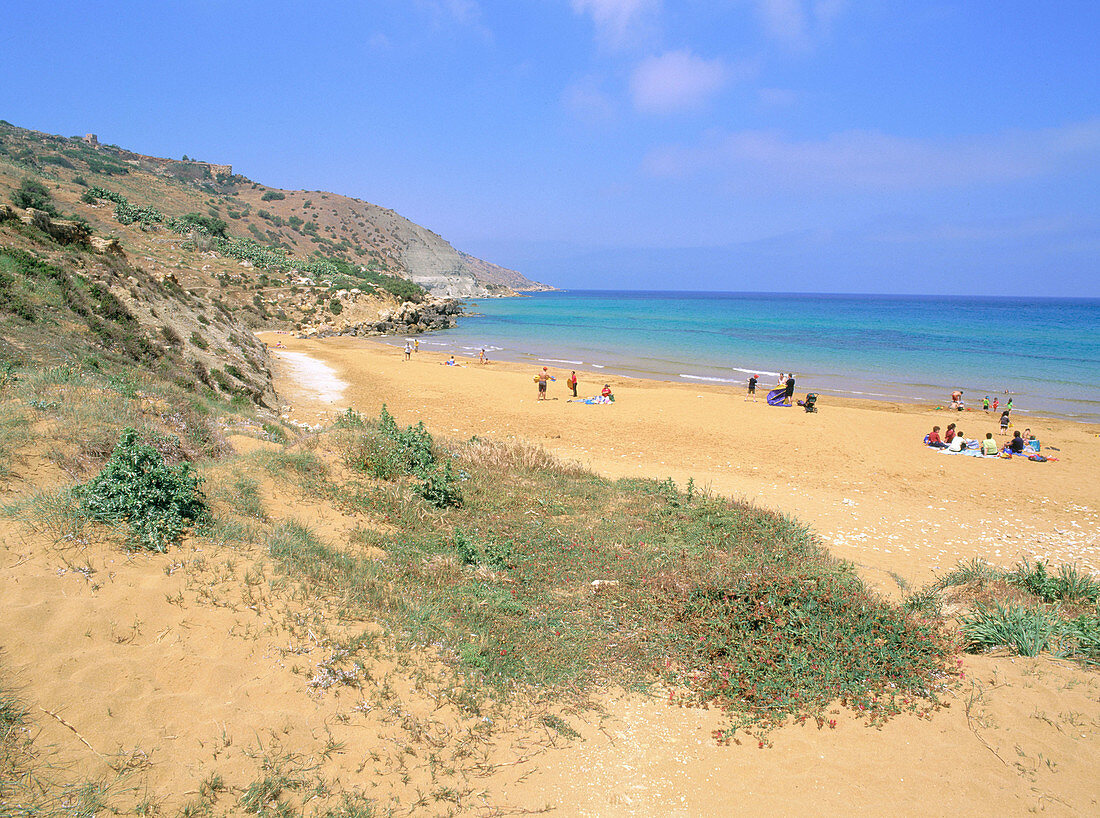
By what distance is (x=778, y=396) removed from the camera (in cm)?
2289

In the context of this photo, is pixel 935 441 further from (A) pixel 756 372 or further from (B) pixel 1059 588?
(A) pixel 756 372

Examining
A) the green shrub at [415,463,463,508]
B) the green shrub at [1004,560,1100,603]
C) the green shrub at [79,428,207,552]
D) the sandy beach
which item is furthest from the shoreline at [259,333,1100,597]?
the green shrub at [79,428,207,552]

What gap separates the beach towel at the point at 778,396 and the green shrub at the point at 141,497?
70.4ft

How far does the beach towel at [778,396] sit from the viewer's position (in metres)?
22.8

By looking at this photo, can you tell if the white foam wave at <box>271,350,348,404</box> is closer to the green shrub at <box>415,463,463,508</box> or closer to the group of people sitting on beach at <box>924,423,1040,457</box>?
the green shrub at <box>415,463,463,508</box>

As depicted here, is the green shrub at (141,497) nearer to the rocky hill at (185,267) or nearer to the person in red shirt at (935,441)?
the rocky hill at (185,267)

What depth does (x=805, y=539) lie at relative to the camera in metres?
7.76

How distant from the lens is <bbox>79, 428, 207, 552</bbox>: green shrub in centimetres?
477

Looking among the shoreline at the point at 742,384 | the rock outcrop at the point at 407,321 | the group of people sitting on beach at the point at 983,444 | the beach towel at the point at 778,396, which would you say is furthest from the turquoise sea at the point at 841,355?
the group of people sitting on beach at the point at 983,444

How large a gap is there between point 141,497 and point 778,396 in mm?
22116

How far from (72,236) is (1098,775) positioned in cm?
2158

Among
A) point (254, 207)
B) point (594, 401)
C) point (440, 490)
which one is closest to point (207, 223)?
point (254, 207)

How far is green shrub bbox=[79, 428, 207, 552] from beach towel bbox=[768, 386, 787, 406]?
2147 centimetres

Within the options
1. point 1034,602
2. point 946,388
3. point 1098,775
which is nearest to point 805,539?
point 1034,602
